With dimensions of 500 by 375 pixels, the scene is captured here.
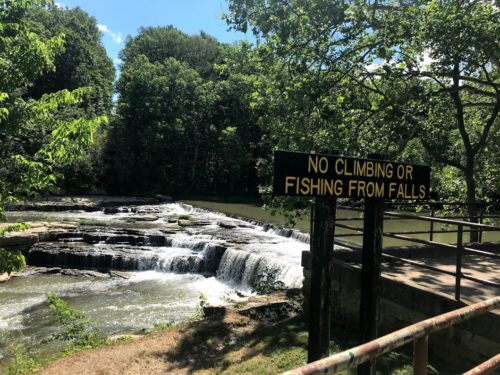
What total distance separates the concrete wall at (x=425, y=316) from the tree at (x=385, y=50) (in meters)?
5.00

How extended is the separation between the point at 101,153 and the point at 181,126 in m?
8.50

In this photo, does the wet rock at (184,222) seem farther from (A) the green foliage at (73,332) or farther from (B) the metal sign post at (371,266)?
(B) the metal sign post at (371,266)

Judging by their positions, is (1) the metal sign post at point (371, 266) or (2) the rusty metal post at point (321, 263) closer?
(2) the rusty metal post at point (321, 263)

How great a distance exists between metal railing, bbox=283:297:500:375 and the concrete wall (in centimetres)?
221

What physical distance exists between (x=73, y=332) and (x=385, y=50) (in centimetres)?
894

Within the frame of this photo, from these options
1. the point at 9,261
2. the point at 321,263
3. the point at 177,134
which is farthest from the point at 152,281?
the point at 177,134

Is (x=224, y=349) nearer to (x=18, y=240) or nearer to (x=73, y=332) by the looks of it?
(x=73, y=332)

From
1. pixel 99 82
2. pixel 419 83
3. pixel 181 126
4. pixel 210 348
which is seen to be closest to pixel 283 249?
pixel 419 83

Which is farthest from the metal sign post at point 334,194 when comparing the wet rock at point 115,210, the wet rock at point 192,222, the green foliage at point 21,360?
the wet rock at point 115,210

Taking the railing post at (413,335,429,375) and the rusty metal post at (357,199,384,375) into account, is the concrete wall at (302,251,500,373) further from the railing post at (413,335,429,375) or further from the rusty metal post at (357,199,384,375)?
the railing post at (413,335,429,375)

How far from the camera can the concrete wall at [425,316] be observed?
491 centimetres

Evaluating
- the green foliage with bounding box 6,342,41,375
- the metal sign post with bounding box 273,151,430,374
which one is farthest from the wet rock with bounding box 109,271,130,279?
the metal sign post with bounding box 273,151,430,374

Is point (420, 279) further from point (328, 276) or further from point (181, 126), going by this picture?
point (181, 126)

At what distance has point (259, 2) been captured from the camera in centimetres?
1092
